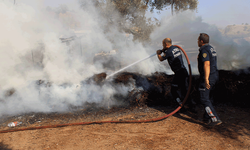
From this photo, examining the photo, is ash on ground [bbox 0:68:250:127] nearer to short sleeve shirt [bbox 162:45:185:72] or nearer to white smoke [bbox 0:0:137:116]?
white smoke [bbox 0:0:137:116]

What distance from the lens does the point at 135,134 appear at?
327 centimetres

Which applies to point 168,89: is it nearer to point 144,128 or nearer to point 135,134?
point 144,128

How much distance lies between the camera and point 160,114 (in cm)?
419

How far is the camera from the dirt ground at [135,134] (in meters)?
2.89

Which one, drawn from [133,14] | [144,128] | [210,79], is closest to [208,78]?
[210,79]

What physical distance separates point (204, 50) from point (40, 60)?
4958 millimetres

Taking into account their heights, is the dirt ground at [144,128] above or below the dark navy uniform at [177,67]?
below

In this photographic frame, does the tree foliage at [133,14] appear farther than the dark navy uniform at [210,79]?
Yes

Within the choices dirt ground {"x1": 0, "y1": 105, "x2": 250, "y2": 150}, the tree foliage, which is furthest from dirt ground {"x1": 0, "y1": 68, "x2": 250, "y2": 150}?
the tree foliage

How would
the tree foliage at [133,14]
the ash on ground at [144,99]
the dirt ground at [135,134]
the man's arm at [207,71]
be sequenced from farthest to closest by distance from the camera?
1. the tree foliage at [133,14]
2. the ash on ground at [144,99]
3. the man's arm at [207,71]
4. the dirt ground at [135,134]

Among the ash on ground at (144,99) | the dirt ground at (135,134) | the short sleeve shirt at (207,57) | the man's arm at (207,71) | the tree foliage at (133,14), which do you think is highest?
the tree foliage at (133,14)

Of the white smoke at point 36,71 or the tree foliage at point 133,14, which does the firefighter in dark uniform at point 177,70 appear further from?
the tree foliage at point 133,14

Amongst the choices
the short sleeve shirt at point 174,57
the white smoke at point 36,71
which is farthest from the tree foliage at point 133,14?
the short sleeve shirt at point 174,57

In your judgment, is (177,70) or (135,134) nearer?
(135,134)
